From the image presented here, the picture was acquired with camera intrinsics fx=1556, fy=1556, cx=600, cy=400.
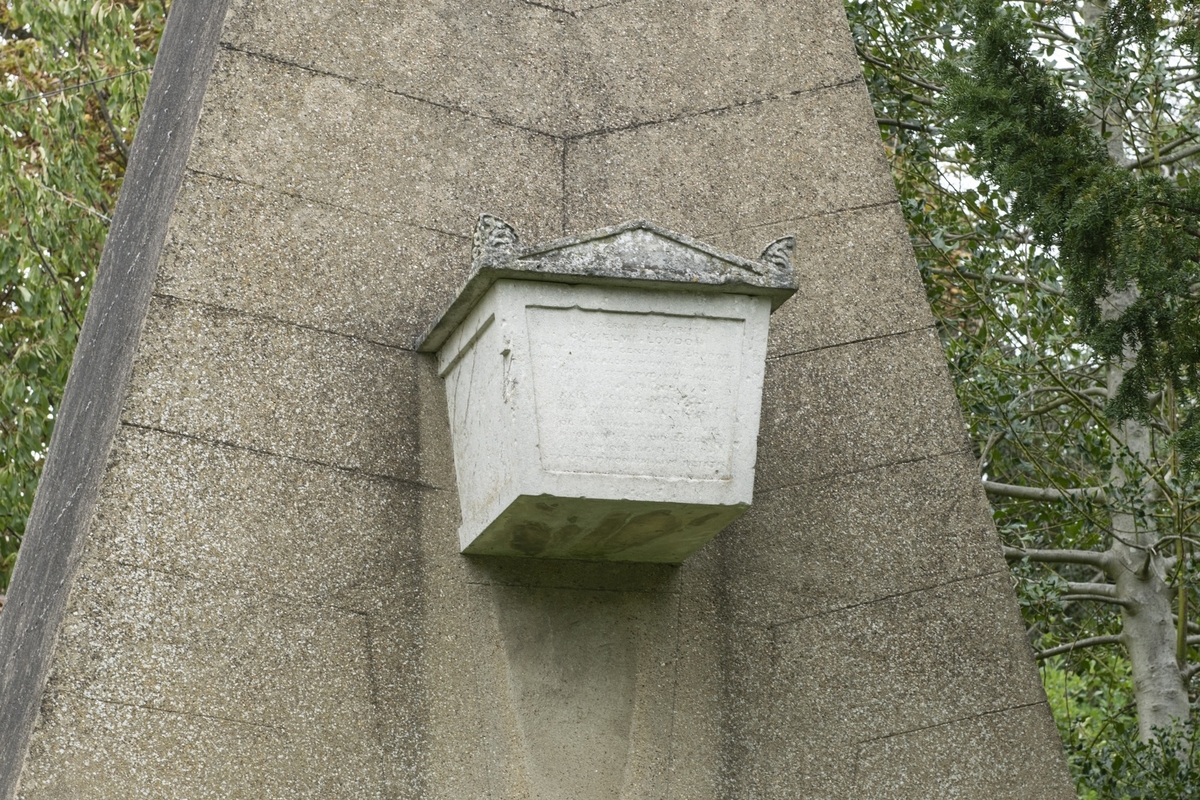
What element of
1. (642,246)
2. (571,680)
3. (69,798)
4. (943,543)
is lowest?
(69,798)

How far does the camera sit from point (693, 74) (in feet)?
16.1

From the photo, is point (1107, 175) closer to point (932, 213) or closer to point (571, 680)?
point (571, 680)

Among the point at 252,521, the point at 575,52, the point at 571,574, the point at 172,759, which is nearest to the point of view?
the point at 172,759

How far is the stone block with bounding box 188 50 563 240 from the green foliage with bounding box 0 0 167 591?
14.4 ft

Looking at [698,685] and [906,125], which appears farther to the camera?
[906,125]

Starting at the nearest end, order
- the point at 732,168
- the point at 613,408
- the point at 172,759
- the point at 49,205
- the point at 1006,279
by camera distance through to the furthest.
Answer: the point at 172,759 < the point at 613,408 < the point at 732,168 < the point at 1006,279 < the point at 49,205

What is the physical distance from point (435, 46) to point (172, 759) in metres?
2.24

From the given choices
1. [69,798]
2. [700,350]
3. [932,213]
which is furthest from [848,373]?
[932,213]

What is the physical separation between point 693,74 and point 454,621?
195cm

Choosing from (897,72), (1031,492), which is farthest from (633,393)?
(897,72)

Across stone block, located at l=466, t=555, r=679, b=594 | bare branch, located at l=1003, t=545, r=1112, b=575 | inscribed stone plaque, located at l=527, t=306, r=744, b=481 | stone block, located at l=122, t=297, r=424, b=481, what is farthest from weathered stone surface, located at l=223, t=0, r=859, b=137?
bare branch, located at l=1003, t=545, r=1112, b=575

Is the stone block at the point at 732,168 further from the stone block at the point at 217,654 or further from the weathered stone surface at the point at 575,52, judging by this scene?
the stone block at the point at 217,654

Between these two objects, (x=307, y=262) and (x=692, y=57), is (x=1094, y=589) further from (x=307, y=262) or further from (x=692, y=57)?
(x=307, y=262)

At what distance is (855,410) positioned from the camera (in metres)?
4.51
